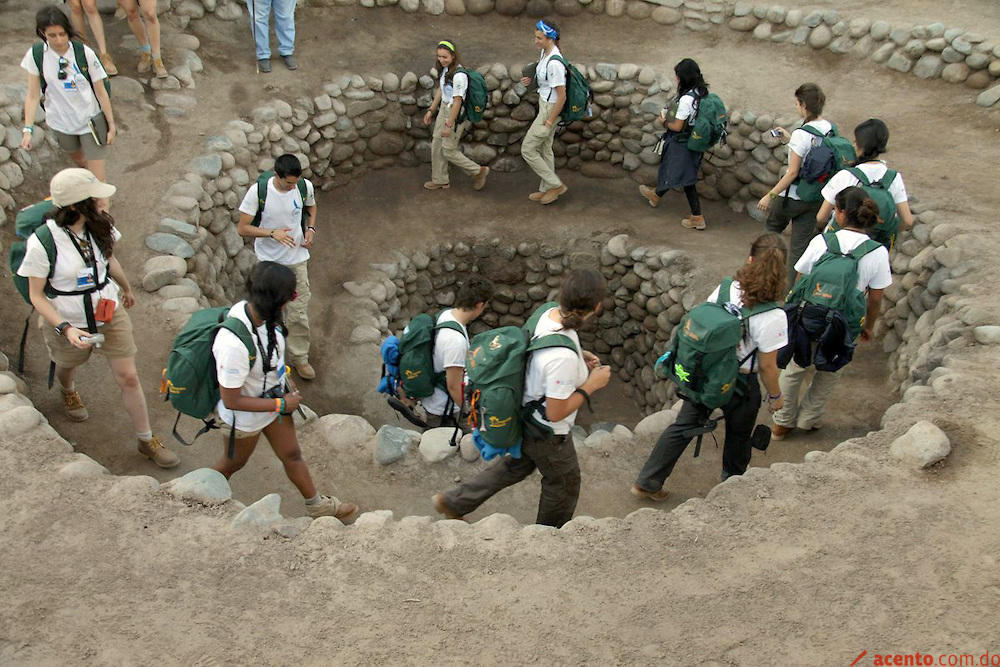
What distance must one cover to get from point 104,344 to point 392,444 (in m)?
2.02

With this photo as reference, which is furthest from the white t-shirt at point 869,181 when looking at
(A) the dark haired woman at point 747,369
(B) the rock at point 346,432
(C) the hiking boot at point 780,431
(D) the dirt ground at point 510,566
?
(B) the rock at point 346,432

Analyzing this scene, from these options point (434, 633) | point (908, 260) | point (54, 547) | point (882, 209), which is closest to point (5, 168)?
point (54, 547)

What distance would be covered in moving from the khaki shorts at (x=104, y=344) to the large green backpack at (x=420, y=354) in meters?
1.74

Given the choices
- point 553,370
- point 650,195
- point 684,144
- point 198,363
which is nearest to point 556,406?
point 553,370

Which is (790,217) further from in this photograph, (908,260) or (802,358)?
(802,358)

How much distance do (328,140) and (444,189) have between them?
4.98ft

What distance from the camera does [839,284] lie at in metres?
5.70

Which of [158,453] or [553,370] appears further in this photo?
[158,453]

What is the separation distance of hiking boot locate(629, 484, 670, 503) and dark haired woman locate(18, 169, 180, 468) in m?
3.30

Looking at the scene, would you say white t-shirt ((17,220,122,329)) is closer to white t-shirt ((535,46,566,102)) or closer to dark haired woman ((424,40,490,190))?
dark haired woman ((424,40,490,190))

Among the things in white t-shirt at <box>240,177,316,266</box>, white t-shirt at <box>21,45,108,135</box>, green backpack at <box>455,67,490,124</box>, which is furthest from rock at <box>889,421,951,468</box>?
white t-shirt at <box>21,45,108,135</box>

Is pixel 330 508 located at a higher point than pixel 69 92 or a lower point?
lower

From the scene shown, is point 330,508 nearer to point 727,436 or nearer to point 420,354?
point 420,354

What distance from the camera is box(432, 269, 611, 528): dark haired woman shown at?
4.50 metres
